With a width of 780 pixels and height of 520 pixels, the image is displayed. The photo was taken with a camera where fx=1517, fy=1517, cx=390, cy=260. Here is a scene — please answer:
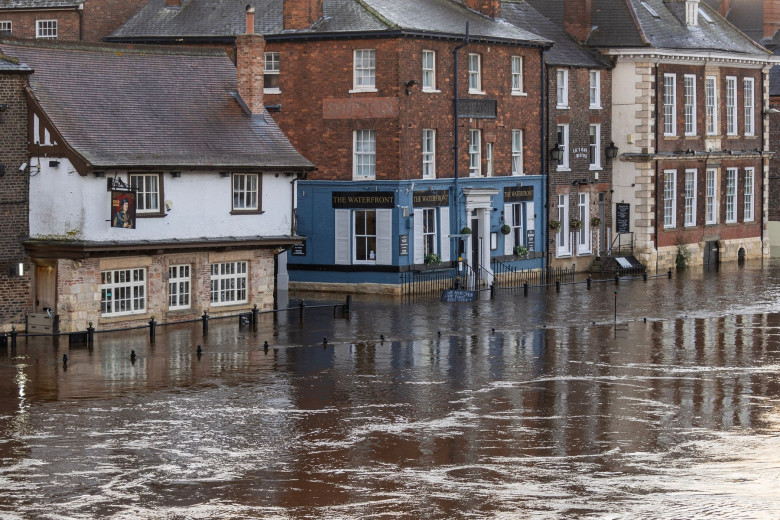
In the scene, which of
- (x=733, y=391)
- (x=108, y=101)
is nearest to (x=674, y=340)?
(x=733, y=391)

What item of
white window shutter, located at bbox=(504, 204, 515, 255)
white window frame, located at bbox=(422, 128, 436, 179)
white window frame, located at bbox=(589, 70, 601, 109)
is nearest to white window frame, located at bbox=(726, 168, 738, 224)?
white window frame, located at bbox=(589, 70, 601, 109)

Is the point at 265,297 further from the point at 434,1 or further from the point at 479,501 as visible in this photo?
the point at 479,501

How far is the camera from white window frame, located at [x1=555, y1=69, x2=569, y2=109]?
6146 cm

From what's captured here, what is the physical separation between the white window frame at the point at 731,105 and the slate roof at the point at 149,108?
30.2 meters

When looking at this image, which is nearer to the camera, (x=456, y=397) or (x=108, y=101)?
(x=456, y=397)

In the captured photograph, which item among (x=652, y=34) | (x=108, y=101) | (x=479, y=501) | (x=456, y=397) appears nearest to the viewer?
(x=479, y=501)

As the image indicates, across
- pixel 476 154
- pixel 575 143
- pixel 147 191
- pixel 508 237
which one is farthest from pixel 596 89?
pixel 147 191

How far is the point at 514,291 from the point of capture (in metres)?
54.3

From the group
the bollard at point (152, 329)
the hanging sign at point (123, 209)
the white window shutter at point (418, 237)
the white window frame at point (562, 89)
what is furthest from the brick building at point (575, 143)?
the bollard at point (152, 329)

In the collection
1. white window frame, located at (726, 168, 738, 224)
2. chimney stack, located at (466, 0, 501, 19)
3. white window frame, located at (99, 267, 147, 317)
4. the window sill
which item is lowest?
white window frame, located at (99, 267, 147, 317)

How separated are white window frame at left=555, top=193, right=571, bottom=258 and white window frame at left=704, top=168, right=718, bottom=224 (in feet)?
33.0

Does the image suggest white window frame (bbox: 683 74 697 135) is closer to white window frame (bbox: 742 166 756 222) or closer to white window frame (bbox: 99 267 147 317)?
white window frame (bbox: 742 166 756 222)

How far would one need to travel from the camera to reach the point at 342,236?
53312 mm

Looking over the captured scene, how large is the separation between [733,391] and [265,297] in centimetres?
1723
